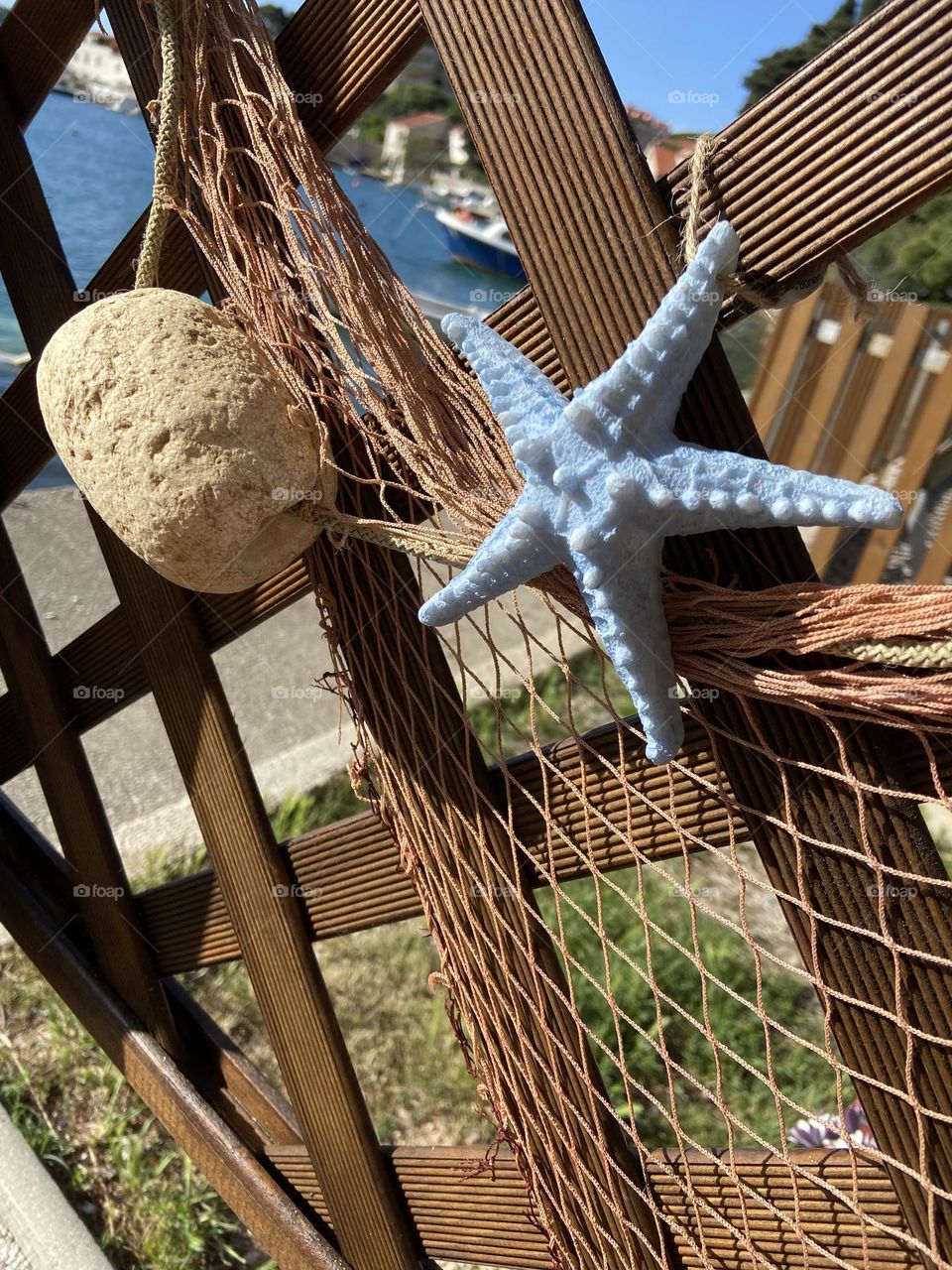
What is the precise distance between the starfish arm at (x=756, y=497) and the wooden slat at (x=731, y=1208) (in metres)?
0.54

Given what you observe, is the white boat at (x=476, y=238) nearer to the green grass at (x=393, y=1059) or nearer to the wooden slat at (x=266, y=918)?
the green grass at (x=393, y=1059)

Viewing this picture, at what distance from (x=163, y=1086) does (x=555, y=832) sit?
89 cm

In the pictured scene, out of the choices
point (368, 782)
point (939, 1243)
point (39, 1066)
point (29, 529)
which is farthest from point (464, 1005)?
point (29, 529)

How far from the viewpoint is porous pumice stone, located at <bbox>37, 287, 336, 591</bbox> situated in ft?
2.66

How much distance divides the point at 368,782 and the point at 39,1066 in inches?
55.5

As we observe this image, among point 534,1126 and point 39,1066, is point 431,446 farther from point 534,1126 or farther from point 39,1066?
point 39,1066

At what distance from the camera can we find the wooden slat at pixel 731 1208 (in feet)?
2.55

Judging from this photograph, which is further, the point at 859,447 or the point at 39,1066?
the point at 859,447

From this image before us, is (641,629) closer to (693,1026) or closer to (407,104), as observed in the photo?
(693,1026)

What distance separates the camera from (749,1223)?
85 cm

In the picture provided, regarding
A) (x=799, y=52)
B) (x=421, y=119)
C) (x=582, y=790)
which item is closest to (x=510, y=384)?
(x=582, y=790)

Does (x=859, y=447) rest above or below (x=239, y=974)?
above

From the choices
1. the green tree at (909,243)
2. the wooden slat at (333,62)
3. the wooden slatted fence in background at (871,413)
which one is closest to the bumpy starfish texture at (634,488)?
the wooden slat at (333,62)

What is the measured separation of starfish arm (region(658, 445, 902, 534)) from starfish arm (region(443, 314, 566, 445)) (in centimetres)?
10
